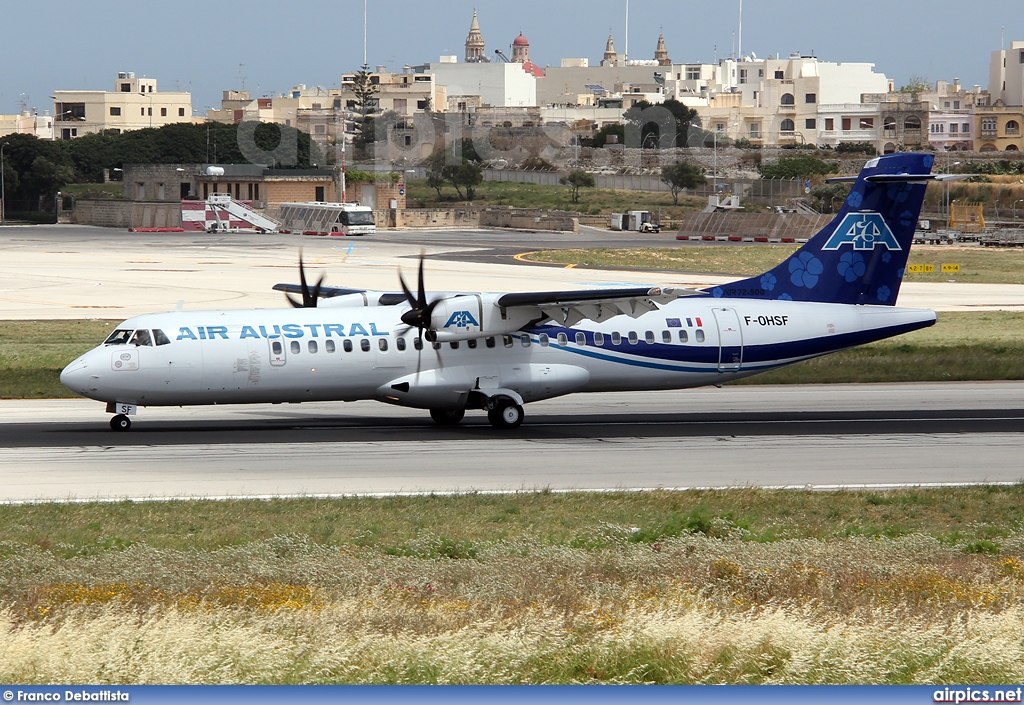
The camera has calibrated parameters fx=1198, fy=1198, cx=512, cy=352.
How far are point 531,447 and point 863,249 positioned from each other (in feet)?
37.4

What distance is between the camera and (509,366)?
2912 centimetres

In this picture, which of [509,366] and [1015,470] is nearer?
[1015,470]

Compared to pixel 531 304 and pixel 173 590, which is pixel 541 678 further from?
pixel 531 304

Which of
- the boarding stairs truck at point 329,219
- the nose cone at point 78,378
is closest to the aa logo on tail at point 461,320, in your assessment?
the nose cone at point 78,378

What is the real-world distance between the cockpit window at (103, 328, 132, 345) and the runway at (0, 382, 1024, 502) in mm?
2168

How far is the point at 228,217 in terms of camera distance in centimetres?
12575

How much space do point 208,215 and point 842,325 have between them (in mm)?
104560

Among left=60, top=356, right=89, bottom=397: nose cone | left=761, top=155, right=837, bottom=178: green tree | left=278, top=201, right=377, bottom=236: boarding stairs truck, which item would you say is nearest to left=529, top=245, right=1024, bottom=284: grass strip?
left=278, top=201, right=377, bottom=236: boarding stairs truck

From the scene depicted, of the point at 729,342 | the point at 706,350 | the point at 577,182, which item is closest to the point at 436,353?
the point at 706,350

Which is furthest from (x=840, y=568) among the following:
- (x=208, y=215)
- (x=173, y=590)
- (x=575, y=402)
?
(x=208, y=215)

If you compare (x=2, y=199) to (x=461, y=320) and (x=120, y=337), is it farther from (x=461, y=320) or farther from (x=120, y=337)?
(x=461, y=320)

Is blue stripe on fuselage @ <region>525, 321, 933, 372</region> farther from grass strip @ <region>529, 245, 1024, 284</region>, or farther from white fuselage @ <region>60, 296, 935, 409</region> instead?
grass strip @ <region>529, 245, 1024, 284</region>

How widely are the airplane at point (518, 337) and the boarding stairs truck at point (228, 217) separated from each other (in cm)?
9533

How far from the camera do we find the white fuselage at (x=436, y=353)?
27.1 metres
